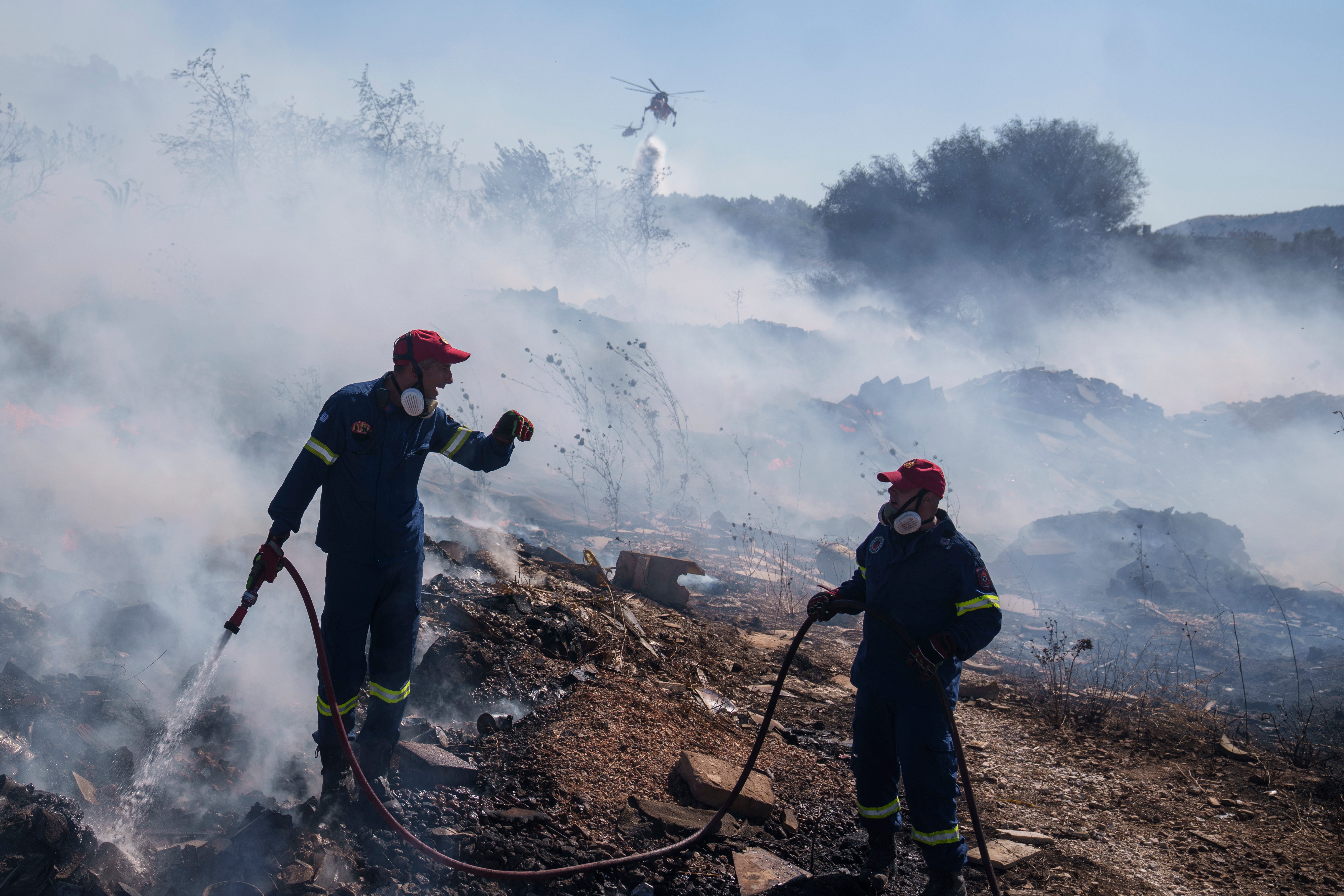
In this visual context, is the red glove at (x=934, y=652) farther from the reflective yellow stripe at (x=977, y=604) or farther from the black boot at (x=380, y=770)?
the black boot at (x=380, y=770)

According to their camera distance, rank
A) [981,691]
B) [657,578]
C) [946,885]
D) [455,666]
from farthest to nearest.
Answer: [657,578] → [981,691] → [455,666] → [946,885]

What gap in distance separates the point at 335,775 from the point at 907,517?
2716 mm

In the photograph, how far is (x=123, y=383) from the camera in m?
8.79

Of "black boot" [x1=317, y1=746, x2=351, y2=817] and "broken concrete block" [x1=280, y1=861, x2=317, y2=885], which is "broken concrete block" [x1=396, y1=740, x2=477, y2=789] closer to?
"black boot" [x1=317, y1=746, x2=351, y2=817]

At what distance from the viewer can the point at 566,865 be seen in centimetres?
282

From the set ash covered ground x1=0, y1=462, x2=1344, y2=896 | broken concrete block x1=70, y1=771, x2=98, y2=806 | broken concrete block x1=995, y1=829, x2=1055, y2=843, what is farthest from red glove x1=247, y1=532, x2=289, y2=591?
broken concrete block x1=995, y1=829, x2=1055, y2=843

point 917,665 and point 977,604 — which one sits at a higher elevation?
point 977,604

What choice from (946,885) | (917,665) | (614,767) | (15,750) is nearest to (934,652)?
(917,665)

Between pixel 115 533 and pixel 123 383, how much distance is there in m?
Result: 4.17

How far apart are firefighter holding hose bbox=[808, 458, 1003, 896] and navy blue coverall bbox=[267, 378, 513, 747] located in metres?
1.87

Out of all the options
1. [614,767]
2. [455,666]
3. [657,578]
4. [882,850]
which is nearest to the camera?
[882,850]

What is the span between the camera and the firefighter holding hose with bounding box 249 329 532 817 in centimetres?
304

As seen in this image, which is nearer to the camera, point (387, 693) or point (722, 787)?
point (387, 693)

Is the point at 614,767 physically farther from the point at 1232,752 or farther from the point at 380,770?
the point at 1232,752
